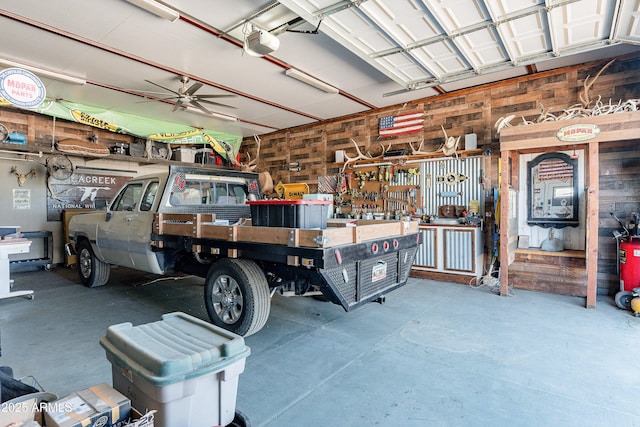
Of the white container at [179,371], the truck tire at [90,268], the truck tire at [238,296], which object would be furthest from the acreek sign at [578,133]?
the truck tire at [90,268]

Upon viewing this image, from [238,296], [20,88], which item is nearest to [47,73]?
[20,88]

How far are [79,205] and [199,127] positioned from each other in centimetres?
341

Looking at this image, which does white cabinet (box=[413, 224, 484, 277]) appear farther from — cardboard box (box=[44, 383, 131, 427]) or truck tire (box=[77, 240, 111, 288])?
truck tire (box=[77, 240, 111, 288])

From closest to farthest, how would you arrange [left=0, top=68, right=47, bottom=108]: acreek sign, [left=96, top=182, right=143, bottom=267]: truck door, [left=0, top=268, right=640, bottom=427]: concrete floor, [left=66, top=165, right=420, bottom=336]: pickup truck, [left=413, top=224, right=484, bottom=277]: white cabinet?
[left=0, top=268, right=640, bottom=427]: concrete floor
[left=66, top=165, right=420, bottom=336]: pickup truck
[left=0, top=68, right=47, bottom=108]: acreek sign
[left=96, top=182, right=143, bottom=267]: truck door
[left=413, top=224, right=484, bottom=277]: white cabinet

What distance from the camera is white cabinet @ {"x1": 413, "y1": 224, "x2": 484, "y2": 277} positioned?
562 cm

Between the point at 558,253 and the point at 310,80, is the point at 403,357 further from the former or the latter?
the point at 310,80

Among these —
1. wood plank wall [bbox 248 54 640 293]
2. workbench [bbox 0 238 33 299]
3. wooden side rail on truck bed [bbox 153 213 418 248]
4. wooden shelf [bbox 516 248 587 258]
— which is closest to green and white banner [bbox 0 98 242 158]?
wood plank wall [bbox 248 54 640 293]

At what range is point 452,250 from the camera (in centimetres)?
581

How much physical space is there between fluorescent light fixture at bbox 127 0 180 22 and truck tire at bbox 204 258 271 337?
2.73 meters

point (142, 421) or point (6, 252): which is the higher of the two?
point (6, 252)

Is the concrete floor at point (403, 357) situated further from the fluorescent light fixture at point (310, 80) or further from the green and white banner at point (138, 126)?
the green and white banner at point (138, 126)

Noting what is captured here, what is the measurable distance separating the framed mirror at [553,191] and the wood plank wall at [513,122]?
1.34 feet

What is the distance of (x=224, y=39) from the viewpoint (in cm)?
442

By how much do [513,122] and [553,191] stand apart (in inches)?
50.9
